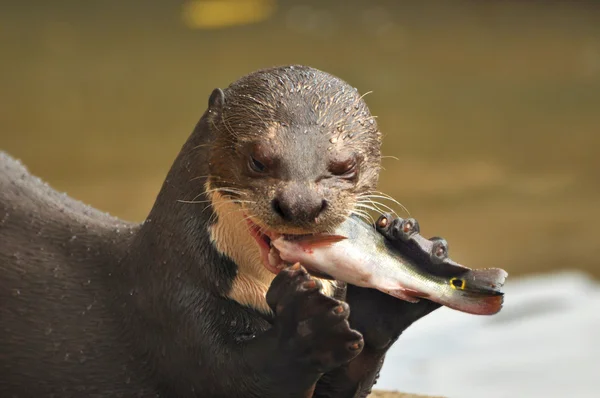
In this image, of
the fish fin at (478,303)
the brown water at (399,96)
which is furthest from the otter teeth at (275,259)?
the brown water at (399,96)

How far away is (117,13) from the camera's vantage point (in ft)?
39.4

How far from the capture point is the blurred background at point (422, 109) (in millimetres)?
6195

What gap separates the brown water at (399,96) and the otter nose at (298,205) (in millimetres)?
4482

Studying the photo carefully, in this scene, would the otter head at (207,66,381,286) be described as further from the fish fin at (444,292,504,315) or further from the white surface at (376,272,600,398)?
the white surface at (376,272,600,398)

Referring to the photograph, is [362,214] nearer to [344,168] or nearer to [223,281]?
[344,168]

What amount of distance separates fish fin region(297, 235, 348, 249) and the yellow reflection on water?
368 inches

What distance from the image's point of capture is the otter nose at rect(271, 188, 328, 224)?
221 cm

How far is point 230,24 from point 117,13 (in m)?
1.22

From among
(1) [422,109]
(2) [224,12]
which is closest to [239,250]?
(1) [422,109]

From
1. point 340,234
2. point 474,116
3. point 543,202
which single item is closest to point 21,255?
point 340,234

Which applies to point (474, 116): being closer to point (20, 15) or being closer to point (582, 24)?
point (582, 24)

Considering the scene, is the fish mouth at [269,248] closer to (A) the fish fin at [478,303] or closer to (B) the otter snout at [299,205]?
(B) the otter snout at [299,205]

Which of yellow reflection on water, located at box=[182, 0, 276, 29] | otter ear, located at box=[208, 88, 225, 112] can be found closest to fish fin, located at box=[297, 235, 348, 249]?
otter ear, located at box=[208, 88, 225, 112]

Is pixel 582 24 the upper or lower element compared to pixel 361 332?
upper
